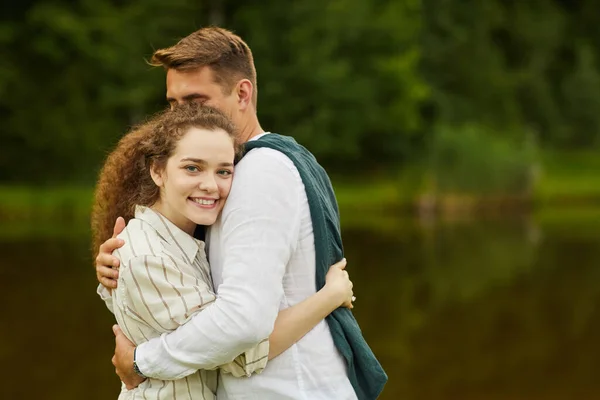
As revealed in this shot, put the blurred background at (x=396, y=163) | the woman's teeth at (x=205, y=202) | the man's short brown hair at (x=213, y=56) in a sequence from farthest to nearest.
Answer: the blurred background at (x=396, y=163)
the man's short brown hair at (x=213, y=56)
the woman's teeth at (x=205, y=202)

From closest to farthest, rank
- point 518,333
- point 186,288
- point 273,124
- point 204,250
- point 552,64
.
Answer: point 186,288, point 204,250, point 518,333, point 273,124, point 552,64

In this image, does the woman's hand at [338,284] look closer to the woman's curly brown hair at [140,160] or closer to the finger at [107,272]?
the woman's curly brown hair at [140,160]

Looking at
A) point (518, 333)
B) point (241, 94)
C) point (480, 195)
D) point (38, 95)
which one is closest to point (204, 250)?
point (241, 94)

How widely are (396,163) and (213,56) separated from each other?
24460 mm

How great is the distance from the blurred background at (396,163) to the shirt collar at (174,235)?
17.8 ft

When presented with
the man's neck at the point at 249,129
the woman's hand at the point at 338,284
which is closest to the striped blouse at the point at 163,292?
the woman's hand at the point at 338,284

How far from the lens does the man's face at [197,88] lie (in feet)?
7.71

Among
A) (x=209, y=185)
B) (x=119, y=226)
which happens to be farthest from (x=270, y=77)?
(x=209, y=185)

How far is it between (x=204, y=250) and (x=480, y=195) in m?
20.7

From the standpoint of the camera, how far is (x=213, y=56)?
92.5 inches

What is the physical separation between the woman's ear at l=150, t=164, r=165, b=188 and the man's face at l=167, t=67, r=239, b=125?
0.20 m

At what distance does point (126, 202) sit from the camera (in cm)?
240

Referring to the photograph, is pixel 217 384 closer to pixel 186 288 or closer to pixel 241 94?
pixel 186 288

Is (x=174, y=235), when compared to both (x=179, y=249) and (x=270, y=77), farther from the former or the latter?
(x=270, y=77)
